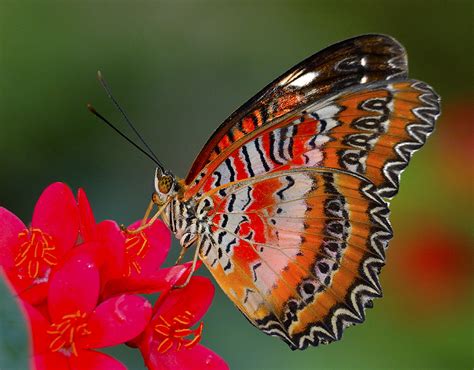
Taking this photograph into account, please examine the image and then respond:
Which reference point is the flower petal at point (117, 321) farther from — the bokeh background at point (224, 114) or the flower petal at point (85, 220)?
the bokeh background at point (224, 114)

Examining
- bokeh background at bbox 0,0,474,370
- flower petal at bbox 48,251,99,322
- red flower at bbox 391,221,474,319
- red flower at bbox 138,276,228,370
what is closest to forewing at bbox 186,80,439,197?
red flower at bbox 138,276,228,370

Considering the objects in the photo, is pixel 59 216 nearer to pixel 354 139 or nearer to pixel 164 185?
pixel 164 185

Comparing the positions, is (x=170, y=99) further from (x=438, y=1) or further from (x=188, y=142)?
(x=438, y=1)

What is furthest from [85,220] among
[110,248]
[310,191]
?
[310,191]

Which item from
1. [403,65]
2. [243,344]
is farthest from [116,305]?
[243,344]

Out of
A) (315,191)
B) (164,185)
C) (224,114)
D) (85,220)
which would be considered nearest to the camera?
(85,220)

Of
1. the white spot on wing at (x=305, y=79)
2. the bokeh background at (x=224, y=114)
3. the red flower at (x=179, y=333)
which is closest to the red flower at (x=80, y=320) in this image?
the red flower at (x=179, y=333)

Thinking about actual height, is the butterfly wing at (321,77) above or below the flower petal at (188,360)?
above
